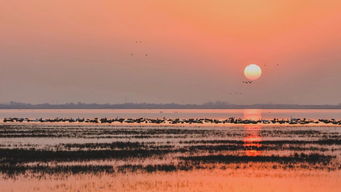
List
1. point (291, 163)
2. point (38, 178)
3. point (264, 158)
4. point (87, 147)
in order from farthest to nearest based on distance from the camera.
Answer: point (87, 147), point (264, 158), point (291, 163), point (38, 178)

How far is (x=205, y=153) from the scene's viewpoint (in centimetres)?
4403

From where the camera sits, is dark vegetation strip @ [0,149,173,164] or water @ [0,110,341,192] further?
dark vegetation strip @ [0,149,173,164]

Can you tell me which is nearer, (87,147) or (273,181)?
(273,181)

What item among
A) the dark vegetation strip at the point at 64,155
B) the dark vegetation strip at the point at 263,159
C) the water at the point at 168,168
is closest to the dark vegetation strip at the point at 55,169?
the water at the point at 168,168

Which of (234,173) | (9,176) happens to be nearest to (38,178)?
(9,176)

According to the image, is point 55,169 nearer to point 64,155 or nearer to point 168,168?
point 168,168

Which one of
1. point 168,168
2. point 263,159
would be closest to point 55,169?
point 168,168

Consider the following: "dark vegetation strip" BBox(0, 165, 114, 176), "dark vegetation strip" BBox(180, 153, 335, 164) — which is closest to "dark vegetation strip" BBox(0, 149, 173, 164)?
"dark vegetation strip" BBox(0, 165, 114, 176)

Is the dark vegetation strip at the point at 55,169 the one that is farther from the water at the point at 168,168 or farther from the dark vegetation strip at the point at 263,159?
the dark vegetation strip at the point at 263,159

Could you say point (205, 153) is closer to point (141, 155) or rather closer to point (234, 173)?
point (141, 155)

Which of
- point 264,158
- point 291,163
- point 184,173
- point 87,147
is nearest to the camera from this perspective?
point 184,173

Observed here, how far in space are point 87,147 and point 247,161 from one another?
1519 centimetres

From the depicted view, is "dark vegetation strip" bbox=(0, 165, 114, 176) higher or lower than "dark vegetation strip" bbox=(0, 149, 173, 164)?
lower

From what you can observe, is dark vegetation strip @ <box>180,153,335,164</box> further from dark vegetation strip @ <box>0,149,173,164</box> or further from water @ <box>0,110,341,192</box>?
dark vegetation strip @ <box>0,149,173,164</box>
